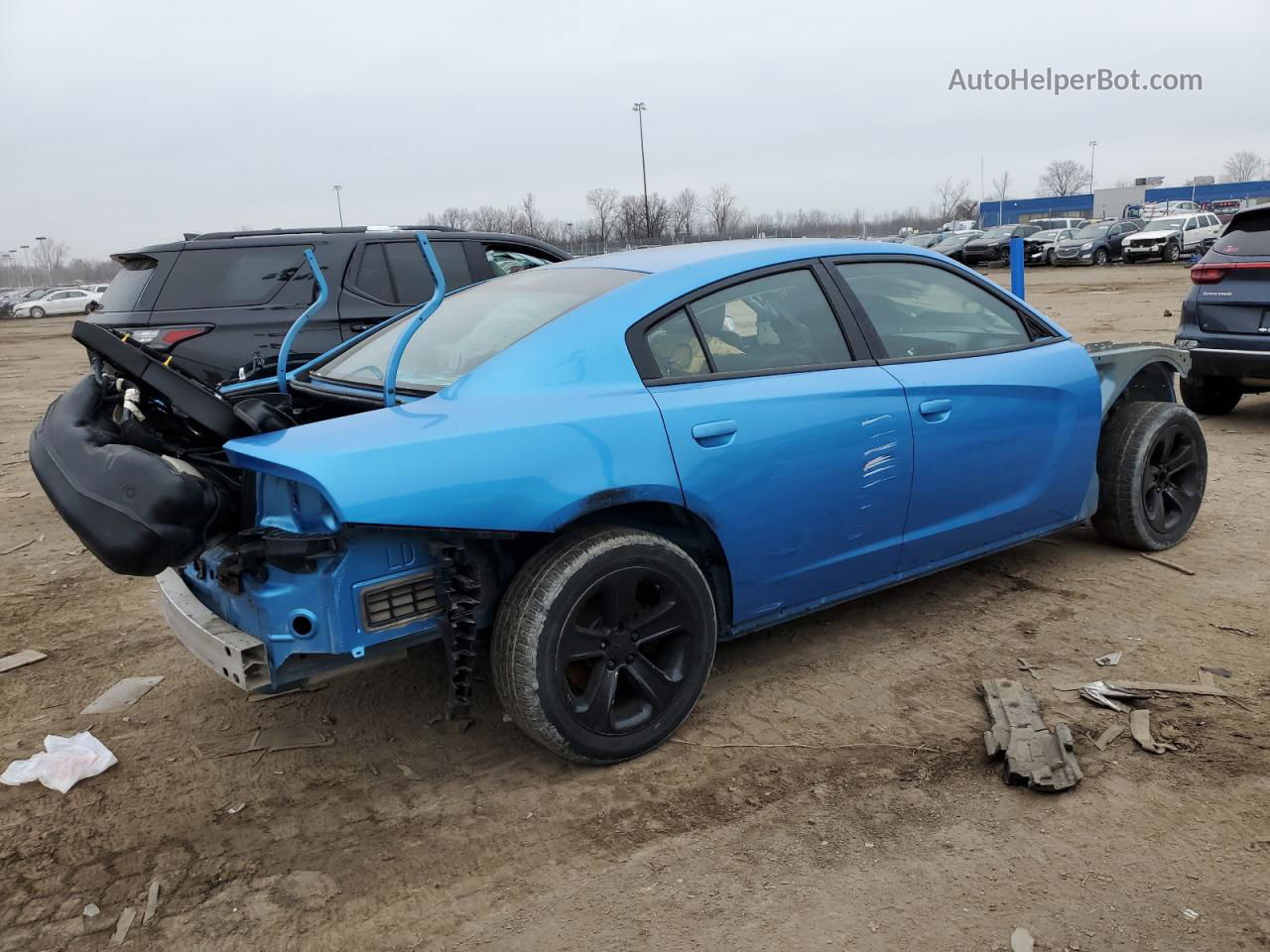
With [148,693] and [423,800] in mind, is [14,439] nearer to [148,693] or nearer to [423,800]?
[148,693]

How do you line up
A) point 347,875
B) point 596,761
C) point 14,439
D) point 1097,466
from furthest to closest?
point 14,439
point 1097,466
point 596,761
point 347,875

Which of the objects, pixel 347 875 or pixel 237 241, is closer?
pixel 347 875

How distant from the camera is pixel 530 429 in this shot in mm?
2916

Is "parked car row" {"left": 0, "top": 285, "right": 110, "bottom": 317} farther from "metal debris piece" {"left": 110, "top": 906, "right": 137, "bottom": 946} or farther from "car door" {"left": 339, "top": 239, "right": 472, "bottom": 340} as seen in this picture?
"metal debris piece" {"left": 110, "top": 906, "right": 137, "bottom": 946}

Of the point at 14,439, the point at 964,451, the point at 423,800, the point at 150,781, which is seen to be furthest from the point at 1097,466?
the point at 14,439

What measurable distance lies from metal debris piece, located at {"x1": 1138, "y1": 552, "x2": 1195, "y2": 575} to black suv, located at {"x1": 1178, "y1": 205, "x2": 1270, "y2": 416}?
320 cm

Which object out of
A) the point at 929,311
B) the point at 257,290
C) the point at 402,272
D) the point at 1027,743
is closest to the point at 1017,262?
the point at 929,311

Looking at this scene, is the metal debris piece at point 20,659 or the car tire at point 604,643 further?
the metal debris piece at point 20,659

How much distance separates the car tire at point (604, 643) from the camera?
2.91 meters

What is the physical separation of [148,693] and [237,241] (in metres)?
4.24

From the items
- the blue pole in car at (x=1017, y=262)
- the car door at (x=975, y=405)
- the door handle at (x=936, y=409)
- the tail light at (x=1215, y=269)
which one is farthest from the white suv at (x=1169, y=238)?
the door handle at (x=936, y=409)

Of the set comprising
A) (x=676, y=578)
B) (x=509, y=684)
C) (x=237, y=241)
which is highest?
(x=237, y=241)

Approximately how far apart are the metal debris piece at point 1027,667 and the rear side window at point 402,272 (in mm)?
4719

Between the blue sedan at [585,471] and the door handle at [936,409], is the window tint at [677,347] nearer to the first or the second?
the blue sedan at [585,471]
